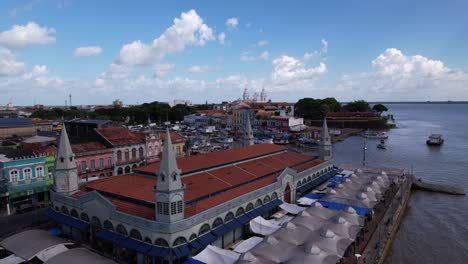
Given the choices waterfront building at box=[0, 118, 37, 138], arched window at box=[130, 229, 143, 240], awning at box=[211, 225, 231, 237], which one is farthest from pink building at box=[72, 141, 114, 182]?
waterfront building at box=[0, 118, 37, 138]

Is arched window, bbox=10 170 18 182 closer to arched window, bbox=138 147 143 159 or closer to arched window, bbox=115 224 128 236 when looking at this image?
arched window, bbox=138 147 143 159

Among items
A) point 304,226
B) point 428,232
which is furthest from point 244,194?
point 428,232

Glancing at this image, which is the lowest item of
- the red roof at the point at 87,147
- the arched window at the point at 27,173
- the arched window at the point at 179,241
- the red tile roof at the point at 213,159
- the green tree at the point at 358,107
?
the arched window at the point at 179,241

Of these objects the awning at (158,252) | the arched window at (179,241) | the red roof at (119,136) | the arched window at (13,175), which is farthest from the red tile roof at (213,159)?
the red roof at (119,136)

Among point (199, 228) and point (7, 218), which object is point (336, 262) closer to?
point (199, 228)

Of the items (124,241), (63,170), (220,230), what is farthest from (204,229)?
(63,170)

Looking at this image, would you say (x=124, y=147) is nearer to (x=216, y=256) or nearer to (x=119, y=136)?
(x=119, y=136)

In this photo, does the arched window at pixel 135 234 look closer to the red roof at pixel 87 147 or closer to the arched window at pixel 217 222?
the arched window at pixel 217 222
